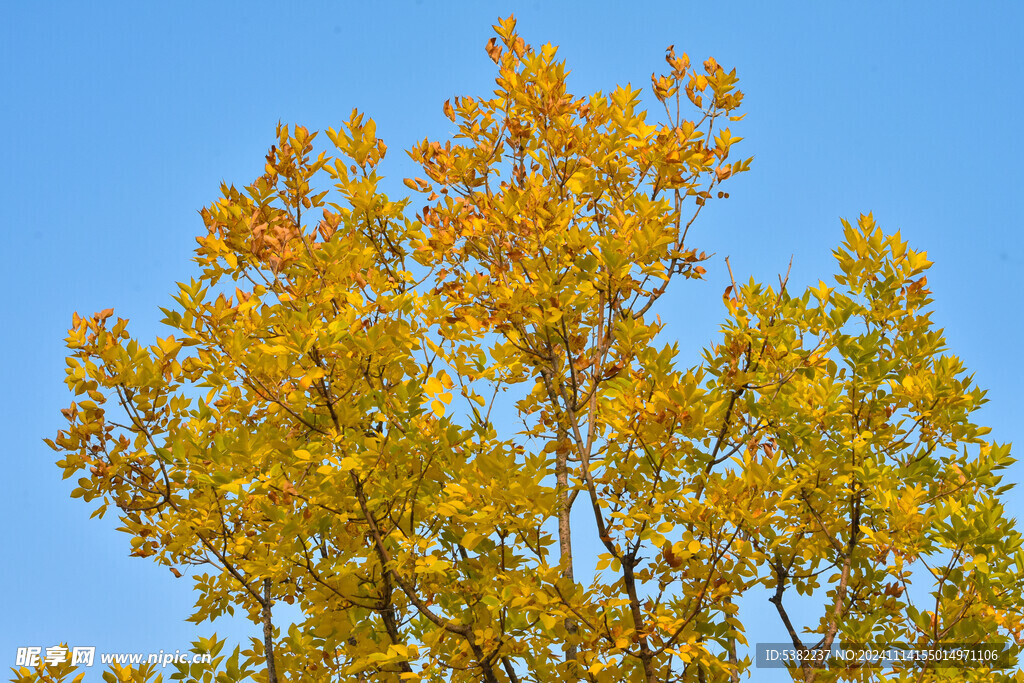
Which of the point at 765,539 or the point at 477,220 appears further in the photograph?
the point at 765,539

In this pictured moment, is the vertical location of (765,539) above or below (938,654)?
above

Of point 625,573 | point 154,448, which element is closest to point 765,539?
point 625,573

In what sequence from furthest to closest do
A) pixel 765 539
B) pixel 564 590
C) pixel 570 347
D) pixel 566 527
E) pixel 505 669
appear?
pixel 765 539
pixel 566 527
pixel 570 347
pixel 505 669
pixel 564 590

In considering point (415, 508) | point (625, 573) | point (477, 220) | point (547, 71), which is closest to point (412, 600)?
point (415, 508)

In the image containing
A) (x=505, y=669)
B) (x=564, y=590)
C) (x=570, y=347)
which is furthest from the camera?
(x=570, y=347)

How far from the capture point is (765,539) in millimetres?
5961

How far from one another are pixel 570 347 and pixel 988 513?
277cm

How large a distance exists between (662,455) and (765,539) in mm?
2388

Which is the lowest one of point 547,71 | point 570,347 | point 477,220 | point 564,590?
point 564,590

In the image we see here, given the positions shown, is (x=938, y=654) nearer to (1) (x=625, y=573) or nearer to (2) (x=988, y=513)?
(2) (x=988, y=513)

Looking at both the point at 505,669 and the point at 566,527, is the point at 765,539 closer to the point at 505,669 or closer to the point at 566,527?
the point at 566,527

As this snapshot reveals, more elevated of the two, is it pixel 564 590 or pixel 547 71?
pixel 547 71

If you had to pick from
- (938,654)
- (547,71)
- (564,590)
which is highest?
(547,71)

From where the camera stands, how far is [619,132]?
493 cm
